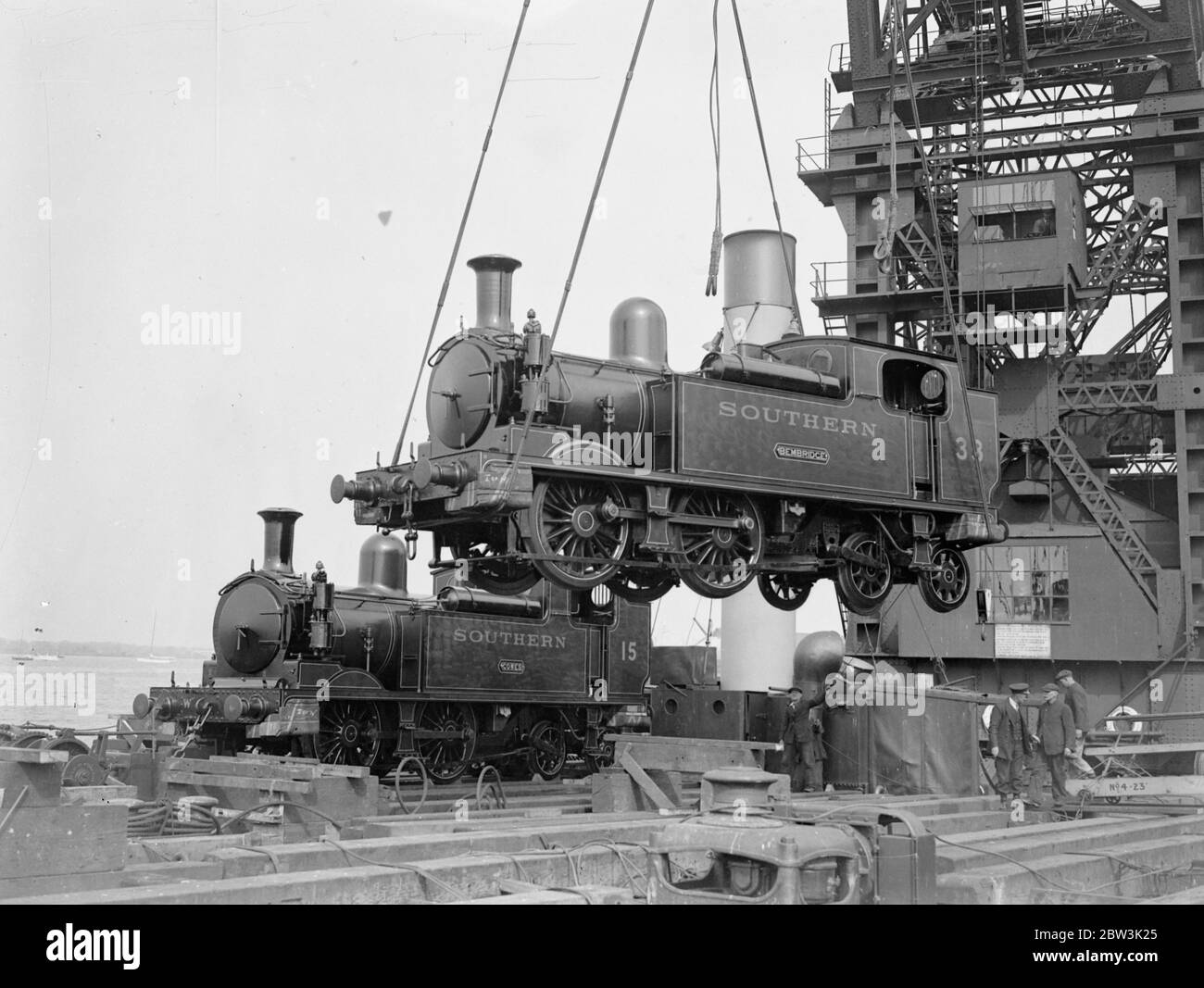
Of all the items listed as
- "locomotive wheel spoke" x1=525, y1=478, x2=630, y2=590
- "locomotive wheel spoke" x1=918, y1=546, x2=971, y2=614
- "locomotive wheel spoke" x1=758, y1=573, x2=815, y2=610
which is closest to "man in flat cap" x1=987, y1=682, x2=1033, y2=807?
"locomotive wheel spoke" x1=918, y1=546, x2=971, y2=614

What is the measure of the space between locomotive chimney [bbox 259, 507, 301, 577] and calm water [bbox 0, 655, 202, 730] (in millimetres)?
2538

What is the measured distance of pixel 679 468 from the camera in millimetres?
11867

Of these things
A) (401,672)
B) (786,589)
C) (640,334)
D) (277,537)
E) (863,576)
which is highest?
(640,334)

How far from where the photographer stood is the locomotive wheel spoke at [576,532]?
37.0ft

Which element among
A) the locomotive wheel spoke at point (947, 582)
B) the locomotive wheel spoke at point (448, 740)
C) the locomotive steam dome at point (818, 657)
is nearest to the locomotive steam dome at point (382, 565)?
the locomotive wheel spoke at point (448, 740)

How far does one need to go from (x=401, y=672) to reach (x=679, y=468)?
6.49m

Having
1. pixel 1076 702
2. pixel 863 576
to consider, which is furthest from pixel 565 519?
pixel 1076 702

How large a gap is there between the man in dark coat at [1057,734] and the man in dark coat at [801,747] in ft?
7.13

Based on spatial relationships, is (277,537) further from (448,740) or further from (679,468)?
(679,468)

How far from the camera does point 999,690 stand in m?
22.2

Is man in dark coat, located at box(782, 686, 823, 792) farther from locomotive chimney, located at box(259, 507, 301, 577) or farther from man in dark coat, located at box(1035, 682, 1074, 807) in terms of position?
locomotive chimney, located at box(259, 507, 301, 577)

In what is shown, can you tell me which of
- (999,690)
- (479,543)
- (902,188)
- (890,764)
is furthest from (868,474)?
(902,188)

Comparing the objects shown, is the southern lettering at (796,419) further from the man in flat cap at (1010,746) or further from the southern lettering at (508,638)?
the southern lettering at (508,638)
